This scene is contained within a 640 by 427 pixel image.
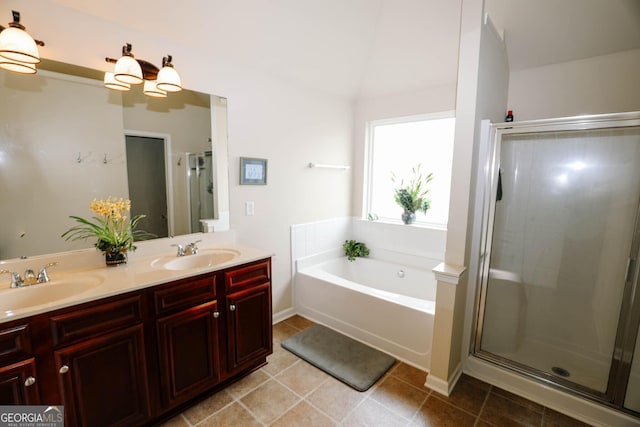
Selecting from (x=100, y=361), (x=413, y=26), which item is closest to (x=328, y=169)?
(x=413, y=26)

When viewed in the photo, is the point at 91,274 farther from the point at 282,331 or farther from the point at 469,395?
the point at 469,395

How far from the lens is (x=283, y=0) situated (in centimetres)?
217

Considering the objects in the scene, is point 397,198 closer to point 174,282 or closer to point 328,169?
point 328,169

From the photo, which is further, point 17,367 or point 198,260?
point 198,260

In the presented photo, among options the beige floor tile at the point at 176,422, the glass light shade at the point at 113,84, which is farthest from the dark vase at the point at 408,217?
the glass light shade at the point at 113,84

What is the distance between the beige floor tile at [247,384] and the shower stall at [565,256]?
1653mm

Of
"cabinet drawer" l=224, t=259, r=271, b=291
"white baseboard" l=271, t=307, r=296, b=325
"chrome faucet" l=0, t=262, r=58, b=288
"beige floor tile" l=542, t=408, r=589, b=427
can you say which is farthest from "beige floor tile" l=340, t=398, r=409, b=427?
"chrome faucet" l=0, t=262, r=58, b=288

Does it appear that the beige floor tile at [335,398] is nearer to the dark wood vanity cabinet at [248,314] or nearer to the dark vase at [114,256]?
the dark wood vanity cabinet at [248,314]

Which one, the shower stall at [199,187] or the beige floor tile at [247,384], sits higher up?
the shower stall at [199,187]

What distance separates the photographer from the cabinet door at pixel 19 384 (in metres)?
1.17

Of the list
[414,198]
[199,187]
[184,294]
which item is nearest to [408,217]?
[414,198]

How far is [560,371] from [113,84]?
3560mm

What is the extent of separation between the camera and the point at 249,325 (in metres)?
2.08

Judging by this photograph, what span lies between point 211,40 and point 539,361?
3.38 metres
